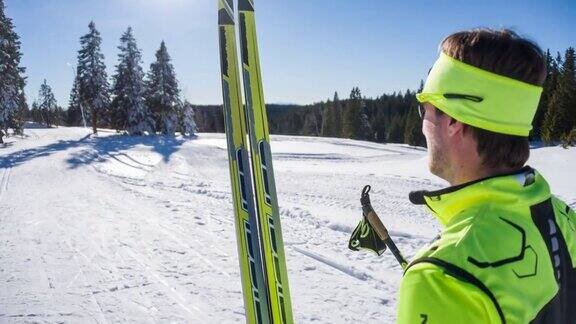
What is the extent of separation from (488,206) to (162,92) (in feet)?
128

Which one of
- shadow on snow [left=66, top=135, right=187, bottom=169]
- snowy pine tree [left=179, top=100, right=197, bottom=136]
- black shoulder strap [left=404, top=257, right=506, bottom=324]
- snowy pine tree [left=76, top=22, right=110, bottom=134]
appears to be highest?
snowy pine tree [left=76, top=22, right=110, bottom=134]

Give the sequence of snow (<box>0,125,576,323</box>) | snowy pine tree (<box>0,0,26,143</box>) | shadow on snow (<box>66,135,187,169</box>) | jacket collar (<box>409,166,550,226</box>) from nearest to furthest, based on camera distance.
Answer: jacket collar (<box>409,166,550,226</box>) → snow (<box>0,125,576,323</box>) → shadow on snow (<box>66,135,187,169</box>) → snowy pine tree (<box>0,0,26,143</box>)

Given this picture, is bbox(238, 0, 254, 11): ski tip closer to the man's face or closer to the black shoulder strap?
the man's face

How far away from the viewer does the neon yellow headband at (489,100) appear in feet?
4.32

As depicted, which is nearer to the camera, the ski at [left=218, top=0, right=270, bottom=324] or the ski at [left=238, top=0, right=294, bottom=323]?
the ski at [left=218, top=0, right=270, bottom=324]

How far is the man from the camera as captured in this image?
39.0 inches

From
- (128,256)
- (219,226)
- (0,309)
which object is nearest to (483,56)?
(0,309)

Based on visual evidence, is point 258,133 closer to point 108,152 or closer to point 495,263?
point 495,263

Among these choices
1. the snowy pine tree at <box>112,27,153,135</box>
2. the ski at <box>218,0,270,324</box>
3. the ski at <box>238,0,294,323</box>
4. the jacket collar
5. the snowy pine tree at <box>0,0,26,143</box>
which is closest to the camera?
the jacket collar

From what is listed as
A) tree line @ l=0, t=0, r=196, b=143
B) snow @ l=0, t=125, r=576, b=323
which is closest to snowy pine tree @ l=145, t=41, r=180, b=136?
tree line @ l=0, t=0, r=196, b=143

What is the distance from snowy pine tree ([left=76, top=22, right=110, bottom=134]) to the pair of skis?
37661 millimetres

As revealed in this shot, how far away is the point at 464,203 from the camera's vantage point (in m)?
1.22

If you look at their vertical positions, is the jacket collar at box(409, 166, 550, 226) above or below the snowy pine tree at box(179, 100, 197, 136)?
below

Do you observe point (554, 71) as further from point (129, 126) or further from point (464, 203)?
point (464, 203)
